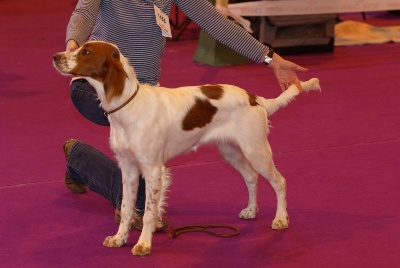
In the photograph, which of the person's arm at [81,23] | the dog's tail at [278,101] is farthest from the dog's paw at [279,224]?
the person's arm at [81,23]

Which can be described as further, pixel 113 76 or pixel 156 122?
pixel 156 122

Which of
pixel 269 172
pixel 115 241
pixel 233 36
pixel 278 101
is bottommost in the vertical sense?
pixel 115 241

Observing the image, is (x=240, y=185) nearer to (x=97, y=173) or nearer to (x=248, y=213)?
(x=248, y=213)

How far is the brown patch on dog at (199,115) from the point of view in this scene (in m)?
3.64

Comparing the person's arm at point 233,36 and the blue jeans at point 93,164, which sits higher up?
the person's arm at point 233,36

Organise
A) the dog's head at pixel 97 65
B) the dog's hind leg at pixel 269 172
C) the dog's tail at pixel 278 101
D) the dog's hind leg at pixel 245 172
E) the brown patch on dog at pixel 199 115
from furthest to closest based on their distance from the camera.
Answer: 1. the dog's hind leg at pixel 245 172
2. the dog's tail at pixel 278 101
3. the dog's hind leg at pixel 269 172
4. the brown patch on dog at pixel 199 115
5. the dog's head at pixel 97 65

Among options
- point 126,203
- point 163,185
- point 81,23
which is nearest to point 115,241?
point 126,203

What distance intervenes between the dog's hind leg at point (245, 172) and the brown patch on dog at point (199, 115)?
35 cm

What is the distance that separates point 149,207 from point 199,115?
0.45 metres

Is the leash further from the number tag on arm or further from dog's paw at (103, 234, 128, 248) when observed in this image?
the number tag on arm

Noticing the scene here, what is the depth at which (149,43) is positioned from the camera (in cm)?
398

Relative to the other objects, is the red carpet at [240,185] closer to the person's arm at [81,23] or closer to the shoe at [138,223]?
the shoe at [138,223]

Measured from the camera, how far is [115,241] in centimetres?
369

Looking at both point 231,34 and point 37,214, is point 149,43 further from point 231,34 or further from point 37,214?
point 37,214
